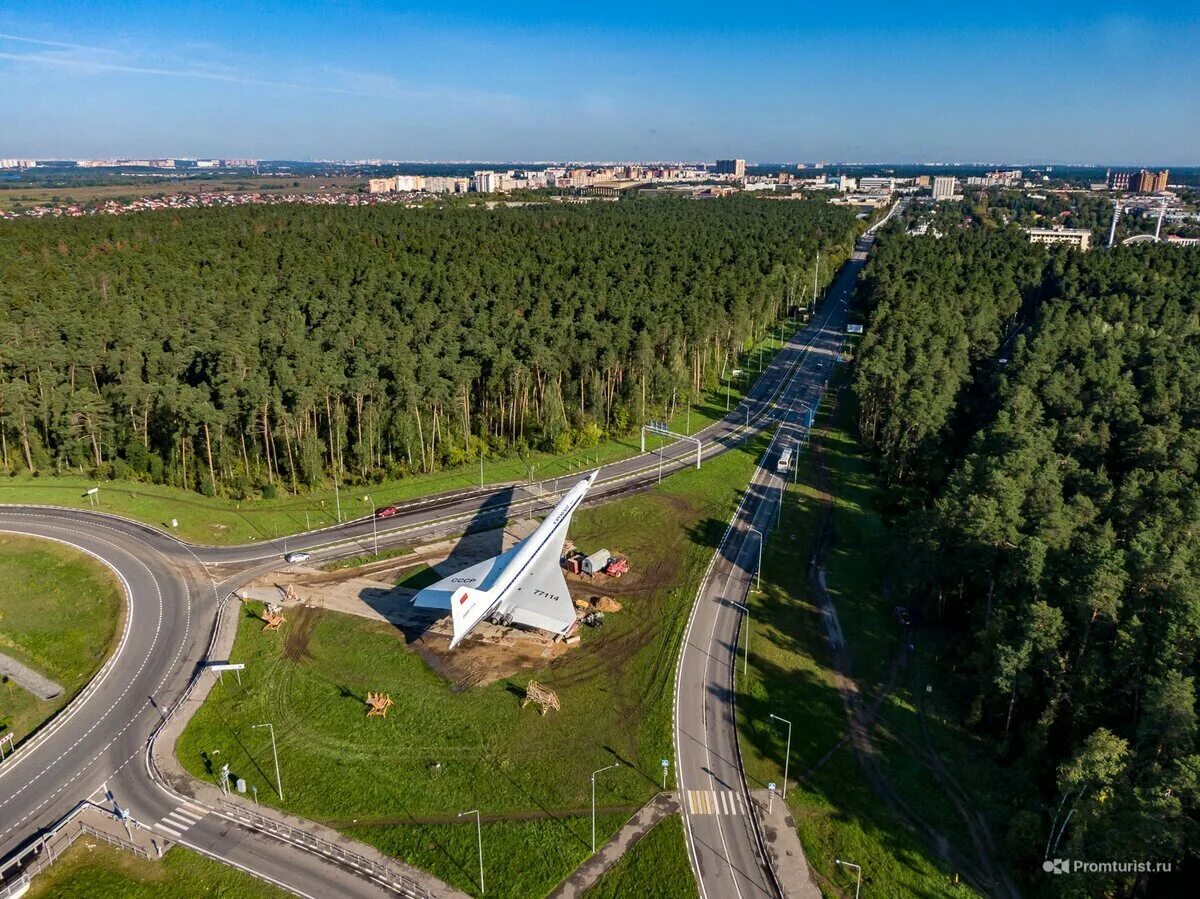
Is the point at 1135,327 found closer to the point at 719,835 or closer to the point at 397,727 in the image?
the point at 719,835

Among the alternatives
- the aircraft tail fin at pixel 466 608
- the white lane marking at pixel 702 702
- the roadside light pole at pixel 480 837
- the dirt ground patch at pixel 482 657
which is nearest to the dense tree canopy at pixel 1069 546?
the white lane marking at pixel 702 702

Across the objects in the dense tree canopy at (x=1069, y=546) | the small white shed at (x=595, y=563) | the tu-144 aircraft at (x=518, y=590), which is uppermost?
the dense tree canopy at (x=1069, y=546)

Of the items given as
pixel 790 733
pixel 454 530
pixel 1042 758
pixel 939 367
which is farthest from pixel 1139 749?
pixel 939 367

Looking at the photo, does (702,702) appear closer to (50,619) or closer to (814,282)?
(50,619)

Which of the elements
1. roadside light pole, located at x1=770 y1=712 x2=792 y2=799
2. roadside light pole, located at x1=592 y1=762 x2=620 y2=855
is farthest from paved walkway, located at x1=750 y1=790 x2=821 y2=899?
roadside light pole, located at x1=592 y1=762 x2=620 y2=855

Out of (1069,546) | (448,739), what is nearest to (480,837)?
(448,739)

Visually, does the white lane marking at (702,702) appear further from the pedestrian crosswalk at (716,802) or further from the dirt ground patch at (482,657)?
the dirt ground patch at (482,657)
